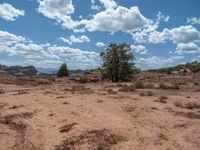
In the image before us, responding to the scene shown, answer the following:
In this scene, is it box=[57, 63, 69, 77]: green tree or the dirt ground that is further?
box=[57, 63, 69, 77]: green tree

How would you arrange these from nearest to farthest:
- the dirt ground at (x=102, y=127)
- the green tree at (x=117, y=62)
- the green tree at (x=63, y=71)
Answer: the dirt ground at (x=102, y=127) → the green tree at (x=117, y=62) → the green tree at (x=63, y=71)

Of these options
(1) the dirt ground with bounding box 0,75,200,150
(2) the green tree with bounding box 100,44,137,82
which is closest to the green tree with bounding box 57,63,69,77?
(2) the green tree with bounding box 100,44,137,82

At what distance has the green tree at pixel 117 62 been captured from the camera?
51594 mm

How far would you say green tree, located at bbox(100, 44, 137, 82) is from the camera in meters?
51.6

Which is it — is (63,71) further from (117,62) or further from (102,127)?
(102,127)

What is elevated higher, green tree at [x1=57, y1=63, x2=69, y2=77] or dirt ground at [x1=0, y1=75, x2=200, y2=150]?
green tree at [x1=57, y1=63, x2=69, y2=77]

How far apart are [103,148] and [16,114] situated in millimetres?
9263

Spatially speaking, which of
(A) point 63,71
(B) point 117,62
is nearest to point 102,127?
(B) point 117,62

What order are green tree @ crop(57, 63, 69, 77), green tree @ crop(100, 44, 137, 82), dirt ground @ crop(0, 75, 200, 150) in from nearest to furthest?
dirt ground @ crop(0, 75, 200, 150)
green tree @ crop(100, 44, 137, 82)
green tree @ crop(57, 63, 69, 77)

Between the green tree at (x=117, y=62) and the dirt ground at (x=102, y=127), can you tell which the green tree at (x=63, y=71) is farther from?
the dirt ground at (x=102, y=127)

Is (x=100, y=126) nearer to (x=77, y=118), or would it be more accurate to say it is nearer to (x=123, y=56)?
(x=77, y=118)

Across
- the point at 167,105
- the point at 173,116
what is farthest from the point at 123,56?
the point at 173,116

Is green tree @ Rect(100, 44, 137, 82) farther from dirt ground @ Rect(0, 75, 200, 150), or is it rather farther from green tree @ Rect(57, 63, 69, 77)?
green tree @ Rect(57, 63, 69, 77)

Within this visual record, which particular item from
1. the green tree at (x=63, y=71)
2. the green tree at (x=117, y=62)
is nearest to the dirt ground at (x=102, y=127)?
the green tree at (x=117, y=62)
